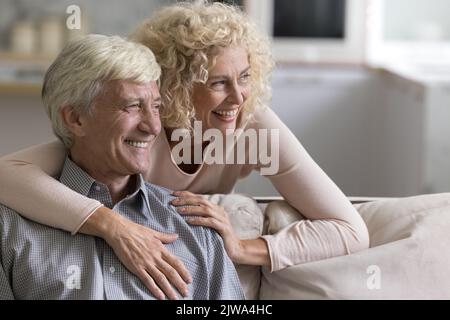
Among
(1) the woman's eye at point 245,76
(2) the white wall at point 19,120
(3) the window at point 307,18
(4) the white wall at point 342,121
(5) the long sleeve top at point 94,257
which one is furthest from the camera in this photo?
(3) the window at point 307,18

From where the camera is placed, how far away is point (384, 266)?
1.78 metres

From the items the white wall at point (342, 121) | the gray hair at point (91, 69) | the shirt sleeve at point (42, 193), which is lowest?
the white wall at point (342, 121)

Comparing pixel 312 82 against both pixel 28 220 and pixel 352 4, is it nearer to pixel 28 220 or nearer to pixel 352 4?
pixel 352 4

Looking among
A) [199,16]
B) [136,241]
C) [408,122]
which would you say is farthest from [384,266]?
[408,122]

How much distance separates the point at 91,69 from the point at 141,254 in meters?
0.38

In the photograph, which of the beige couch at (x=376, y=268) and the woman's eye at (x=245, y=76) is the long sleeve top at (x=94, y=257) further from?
the woman's eye at (x=245, y=76)

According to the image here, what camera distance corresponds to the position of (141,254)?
1624mm

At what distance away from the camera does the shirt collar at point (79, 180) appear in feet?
Result: 5.64

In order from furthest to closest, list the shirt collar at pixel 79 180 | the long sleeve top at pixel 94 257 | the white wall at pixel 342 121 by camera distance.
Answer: the white wall at pixel 342 121 → the shirt collar at pixel 79 180 → the long sleeve top at pixel 94 257

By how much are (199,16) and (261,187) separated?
2.70m

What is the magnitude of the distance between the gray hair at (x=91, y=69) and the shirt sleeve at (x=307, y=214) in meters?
0.39

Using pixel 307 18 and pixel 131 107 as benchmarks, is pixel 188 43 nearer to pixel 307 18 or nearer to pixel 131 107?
pixel 131 107

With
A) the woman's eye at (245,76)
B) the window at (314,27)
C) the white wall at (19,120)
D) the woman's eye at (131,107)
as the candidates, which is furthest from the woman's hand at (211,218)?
the window at (314,27)

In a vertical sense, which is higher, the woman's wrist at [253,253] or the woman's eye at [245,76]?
the woman's eye at [245,76]
